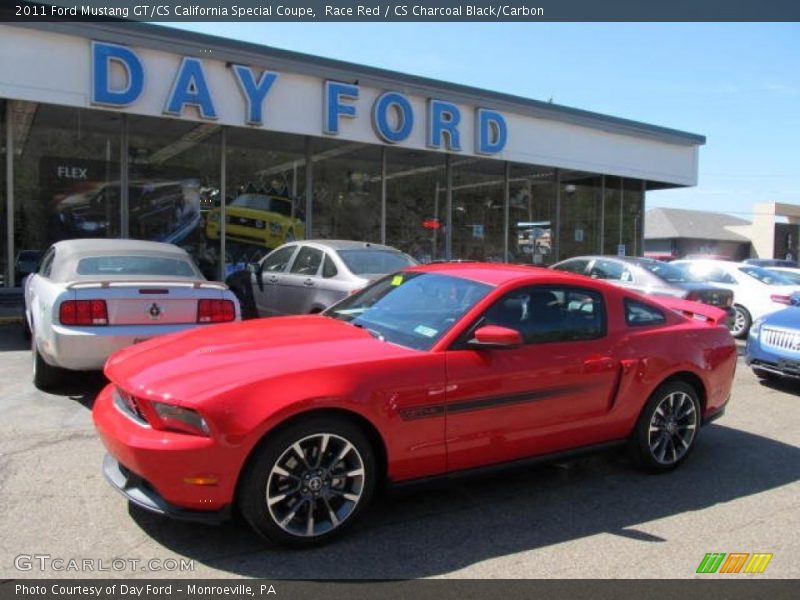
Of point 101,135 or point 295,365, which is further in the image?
point 101,135

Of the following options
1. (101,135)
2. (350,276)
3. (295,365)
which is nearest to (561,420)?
(295,365)

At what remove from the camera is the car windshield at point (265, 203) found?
1484 cm

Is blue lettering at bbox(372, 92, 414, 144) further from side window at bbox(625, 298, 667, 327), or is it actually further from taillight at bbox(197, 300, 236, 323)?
side window at bbox(625, 298, 667, 327)

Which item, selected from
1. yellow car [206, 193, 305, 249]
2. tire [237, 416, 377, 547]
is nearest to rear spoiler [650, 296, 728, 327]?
tire [237, 416, 377, 547]

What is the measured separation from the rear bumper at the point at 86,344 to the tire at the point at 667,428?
4183 millimetres

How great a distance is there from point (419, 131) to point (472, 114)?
168 centimetres

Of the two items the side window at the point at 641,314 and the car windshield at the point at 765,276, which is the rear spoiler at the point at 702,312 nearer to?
the side window at the point at 641,314

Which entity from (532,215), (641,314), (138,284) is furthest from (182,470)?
(532,215)

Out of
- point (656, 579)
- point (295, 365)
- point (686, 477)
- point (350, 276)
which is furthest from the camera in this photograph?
point (350, 276)

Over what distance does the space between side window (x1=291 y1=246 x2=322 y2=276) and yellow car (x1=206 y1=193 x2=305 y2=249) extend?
18.3ft

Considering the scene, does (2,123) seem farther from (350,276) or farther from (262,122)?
(350,276)

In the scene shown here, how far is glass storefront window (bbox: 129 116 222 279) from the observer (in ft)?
44.8
